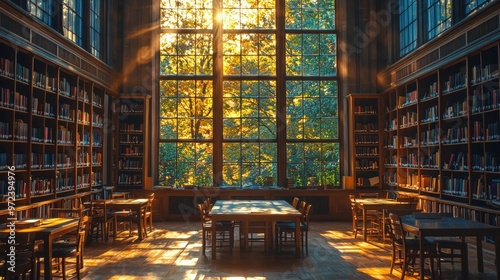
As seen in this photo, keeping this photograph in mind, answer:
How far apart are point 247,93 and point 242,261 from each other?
659 cm

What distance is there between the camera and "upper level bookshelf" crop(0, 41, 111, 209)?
685cm

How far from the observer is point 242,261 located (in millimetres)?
6918

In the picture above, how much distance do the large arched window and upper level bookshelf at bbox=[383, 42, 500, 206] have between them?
2.15 meters

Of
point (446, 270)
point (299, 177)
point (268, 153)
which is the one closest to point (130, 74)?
point (268, 153)

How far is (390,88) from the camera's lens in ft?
37.1

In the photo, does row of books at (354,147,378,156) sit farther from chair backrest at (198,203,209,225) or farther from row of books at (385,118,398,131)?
chair backrest at (198,203,209,225)

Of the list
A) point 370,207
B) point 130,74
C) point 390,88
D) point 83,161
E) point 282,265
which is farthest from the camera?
point 130,74

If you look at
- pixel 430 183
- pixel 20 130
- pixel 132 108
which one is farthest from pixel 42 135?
pixel 430 183

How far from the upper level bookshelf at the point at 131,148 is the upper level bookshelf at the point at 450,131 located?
6104mm

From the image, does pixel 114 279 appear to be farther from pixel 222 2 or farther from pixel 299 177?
pixel 222 2

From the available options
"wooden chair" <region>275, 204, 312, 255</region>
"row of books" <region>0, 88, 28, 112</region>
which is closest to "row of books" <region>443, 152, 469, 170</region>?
"wooden chair" <region>275, 204, 312, 255</region>

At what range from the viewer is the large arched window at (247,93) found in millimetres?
12578

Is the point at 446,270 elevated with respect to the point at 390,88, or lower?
lower

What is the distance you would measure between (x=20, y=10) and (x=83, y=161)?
3619 millimetres
